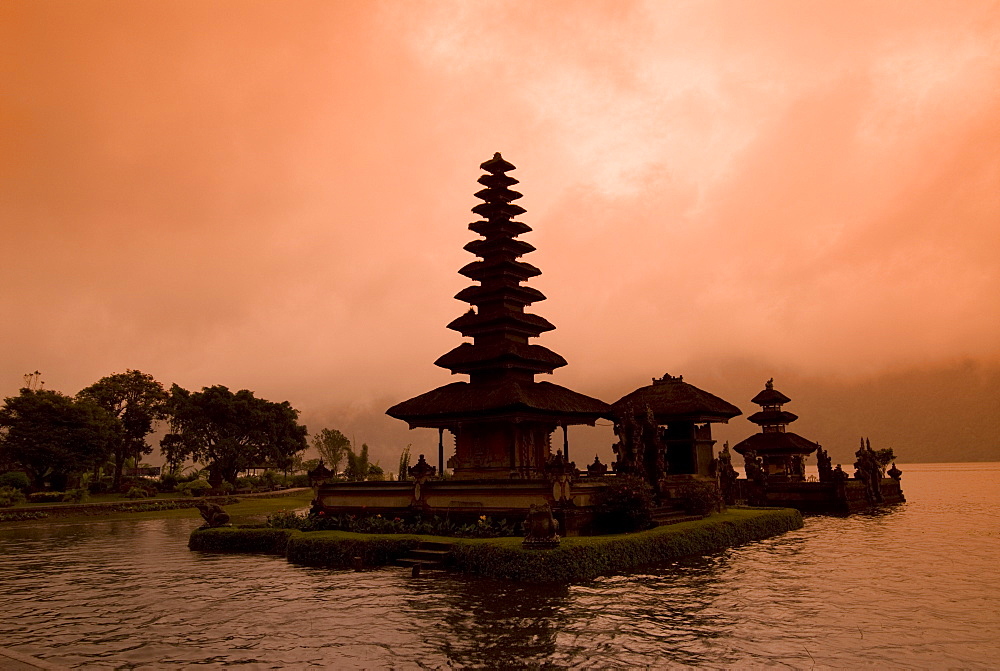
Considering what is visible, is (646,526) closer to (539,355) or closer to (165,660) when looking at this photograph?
(539,355)

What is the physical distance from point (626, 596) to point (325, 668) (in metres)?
8.34

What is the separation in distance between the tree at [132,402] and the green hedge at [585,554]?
69.2m

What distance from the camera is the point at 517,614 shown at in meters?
14.9

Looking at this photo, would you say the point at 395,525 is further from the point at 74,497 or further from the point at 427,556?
the point at 74,497

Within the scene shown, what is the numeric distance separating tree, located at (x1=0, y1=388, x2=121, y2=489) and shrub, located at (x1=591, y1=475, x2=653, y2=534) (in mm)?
53986

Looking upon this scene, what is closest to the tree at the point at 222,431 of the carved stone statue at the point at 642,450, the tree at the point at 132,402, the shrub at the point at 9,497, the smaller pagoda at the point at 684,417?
the tree at the point at 132,402

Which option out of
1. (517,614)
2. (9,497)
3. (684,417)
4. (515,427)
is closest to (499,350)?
(515,427)

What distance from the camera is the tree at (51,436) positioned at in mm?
58062

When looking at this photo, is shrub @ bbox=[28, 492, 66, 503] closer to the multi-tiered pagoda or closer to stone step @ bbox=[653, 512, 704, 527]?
the multi-tiered pagoda

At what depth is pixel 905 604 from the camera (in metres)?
16.1

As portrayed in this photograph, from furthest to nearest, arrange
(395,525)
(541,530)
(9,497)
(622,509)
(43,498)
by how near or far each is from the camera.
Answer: (43,498) → (9,497) → (395,525) → (622,509) → (541,530)

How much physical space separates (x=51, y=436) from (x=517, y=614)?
59463 mm

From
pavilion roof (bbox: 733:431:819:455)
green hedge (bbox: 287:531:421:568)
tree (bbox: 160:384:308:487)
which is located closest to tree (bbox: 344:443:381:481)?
tree (bbox: 160:384:308:487)

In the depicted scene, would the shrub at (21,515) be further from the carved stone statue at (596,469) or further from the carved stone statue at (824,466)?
the carved stone statue at (824,466)
